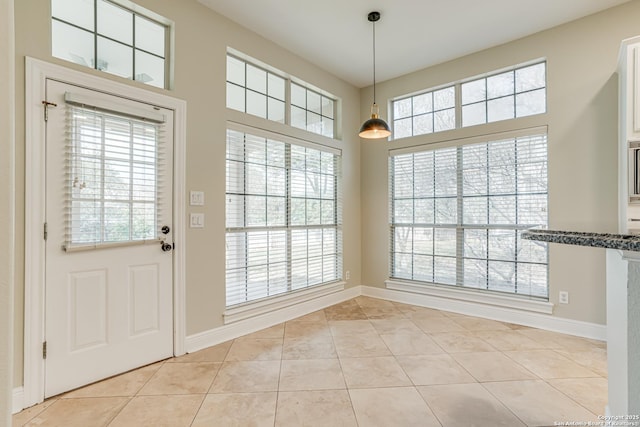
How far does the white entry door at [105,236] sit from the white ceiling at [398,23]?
1467mm

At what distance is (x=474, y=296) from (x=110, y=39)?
4.51 metres

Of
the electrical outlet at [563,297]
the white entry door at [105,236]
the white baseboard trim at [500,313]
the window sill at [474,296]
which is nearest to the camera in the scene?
the white entry door at [105,236]

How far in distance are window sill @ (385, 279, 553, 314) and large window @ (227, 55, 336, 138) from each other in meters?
2.40

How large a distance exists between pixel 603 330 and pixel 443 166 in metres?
2.34

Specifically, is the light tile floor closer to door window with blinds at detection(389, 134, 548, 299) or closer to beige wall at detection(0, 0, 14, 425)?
door window with blinds at detection(389, 134, 548, 299)

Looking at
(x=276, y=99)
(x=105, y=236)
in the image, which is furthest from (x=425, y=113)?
(x=105, y=236)

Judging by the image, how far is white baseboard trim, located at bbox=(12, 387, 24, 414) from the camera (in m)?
1.91

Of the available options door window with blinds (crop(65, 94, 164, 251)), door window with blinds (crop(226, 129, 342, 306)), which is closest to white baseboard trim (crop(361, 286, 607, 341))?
door window with blinds (crop(226, 129, 342, 306))

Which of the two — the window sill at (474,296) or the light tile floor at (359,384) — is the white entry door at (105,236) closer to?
the light tile floor at (359,384)

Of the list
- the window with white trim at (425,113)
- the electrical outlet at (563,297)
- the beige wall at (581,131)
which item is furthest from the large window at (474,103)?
the electrical outlet at (563,297)

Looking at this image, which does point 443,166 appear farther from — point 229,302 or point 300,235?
point 229,302

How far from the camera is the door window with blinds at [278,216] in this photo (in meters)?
3.21

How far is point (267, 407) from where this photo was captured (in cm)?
197

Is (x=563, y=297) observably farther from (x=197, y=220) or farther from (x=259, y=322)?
(x=197, y=220)
